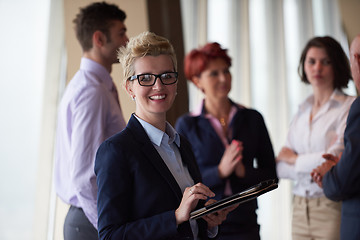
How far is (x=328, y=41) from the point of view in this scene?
187cm

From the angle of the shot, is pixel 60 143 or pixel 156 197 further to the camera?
pixel 60 143

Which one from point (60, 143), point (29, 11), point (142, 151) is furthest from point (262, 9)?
point (142, 151)

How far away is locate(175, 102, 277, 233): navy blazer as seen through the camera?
5.54 feet

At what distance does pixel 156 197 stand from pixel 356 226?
66 centimetres

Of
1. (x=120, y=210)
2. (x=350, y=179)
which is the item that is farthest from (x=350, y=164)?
(x=120, y=210)

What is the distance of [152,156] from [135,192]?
0.32 ft

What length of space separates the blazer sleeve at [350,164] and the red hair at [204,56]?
850 millimetres

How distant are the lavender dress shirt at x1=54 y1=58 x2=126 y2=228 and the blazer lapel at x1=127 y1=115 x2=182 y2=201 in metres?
0.30

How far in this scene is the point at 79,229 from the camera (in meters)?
1.36

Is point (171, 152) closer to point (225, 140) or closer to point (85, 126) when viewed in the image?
point (85, 126)

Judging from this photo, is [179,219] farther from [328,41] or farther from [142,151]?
[328,41]

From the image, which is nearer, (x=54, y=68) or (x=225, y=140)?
(x=225, y=140)

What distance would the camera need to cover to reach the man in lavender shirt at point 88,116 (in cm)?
133

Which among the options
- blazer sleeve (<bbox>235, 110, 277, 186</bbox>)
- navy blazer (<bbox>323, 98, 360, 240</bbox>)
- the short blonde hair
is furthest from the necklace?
the short blonde hair
